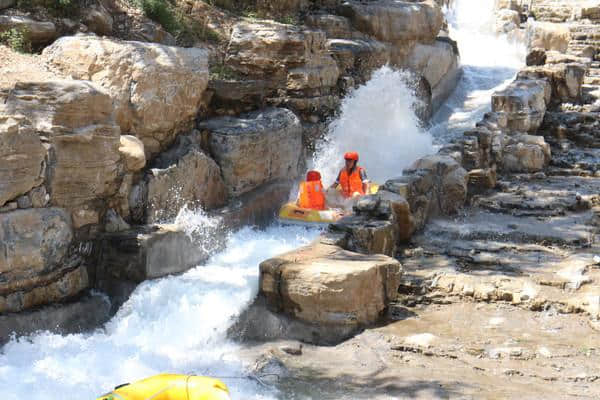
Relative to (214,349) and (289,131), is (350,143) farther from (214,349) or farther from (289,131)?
(214,349)

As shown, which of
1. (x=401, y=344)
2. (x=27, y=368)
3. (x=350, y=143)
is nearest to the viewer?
(x=27, y=368)

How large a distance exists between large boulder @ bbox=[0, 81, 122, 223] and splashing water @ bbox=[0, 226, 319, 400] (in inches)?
43.0

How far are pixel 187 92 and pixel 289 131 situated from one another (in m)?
2.12

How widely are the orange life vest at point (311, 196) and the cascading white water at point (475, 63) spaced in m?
4.48

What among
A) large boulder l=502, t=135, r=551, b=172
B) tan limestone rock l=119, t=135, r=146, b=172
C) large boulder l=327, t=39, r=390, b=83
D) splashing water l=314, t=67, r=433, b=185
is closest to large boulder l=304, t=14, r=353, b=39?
large boulder l=327, t=39, r=390, b=83

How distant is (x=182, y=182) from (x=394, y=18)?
26.1 feet

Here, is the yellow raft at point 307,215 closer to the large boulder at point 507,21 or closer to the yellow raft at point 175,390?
the yellow raft at point 175,390

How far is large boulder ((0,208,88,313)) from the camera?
6625mm

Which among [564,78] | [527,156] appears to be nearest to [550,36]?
[564,78]

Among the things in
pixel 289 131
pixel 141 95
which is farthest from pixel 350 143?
pixel 141 95

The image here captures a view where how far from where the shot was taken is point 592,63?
1564 cm

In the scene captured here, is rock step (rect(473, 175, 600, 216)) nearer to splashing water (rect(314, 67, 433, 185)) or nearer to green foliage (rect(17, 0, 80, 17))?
splashing water (rect(314, 67, 433, 185))

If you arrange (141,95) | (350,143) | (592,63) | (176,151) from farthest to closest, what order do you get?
(592,63) < (350,143) < (176,151) < (141,95)

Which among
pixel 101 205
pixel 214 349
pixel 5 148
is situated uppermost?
pixel 5 148
